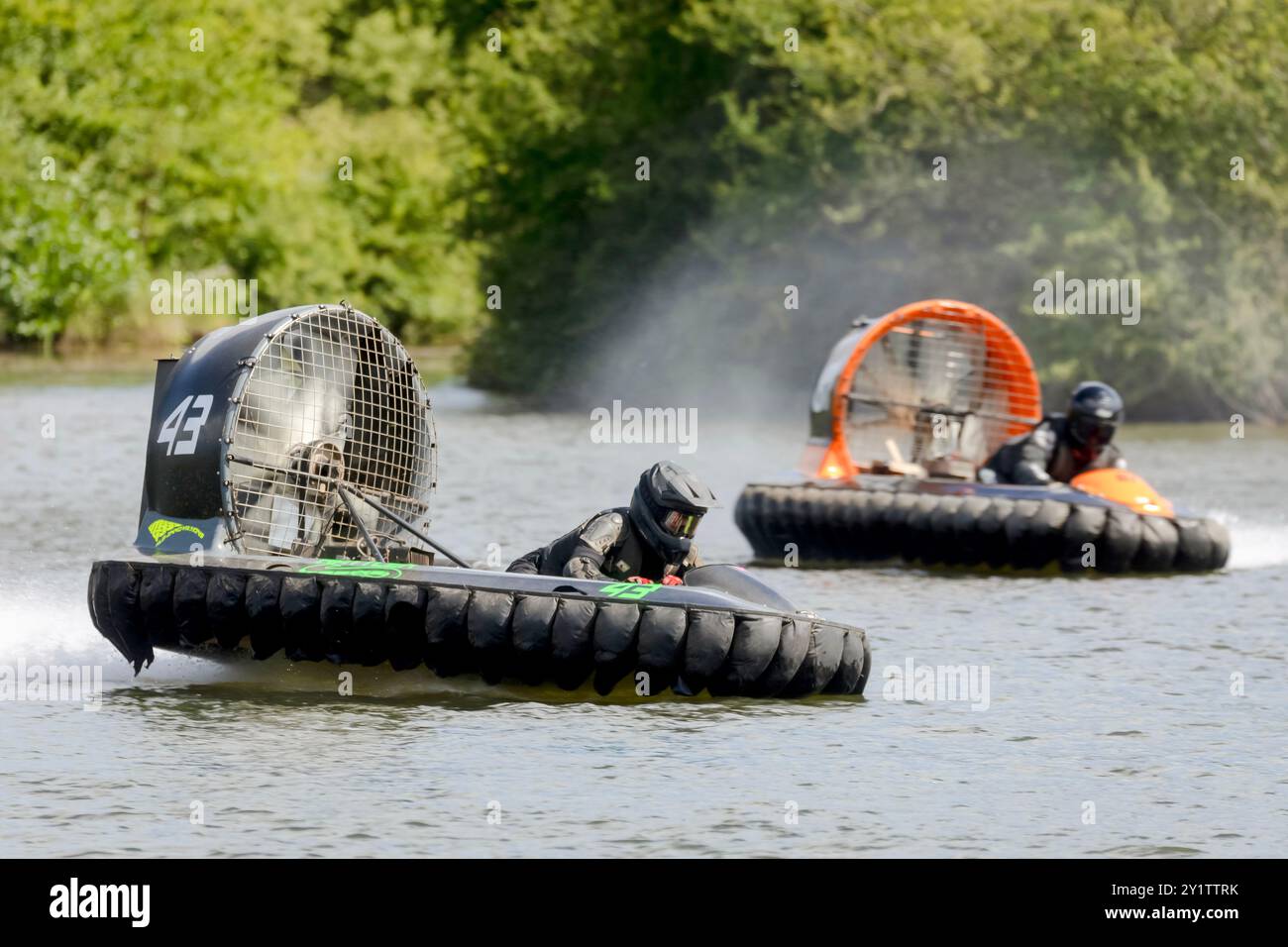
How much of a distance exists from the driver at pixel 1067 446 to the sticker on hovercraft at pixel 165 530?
5.52 metres

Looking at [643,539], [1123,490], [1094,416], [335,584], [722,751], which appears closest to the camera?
[722,751]

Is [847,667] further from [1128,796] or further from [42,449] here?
[42,449]

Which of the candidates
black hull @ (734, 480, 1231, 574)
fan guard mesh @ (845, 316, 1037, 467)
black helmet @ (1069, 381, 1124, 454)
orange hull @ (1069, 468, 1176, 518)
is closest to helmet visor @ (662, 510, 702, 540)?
black hull @ (734, 480, 1231, 574)

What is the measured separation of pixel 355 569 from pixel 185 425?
0.86 meters

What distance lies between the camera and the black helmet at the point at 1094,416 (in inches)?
498

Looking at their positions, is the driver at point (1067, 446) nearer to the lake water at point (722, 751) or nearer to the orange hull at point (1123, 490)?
the orange hull at point (1123, 490)

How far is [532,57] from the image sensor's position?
3023 cm

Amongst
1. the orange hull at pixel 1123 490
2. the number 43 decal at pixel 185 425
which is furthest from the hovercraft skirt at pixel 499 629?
the orange hull at pixel 1123 490

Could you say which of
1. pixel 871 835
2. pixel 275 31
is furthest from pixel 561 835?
pixel 275 31

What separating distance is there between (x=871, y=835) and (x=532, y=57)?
81.7 feet

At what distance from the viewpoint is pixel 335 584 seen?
8156 millimetres

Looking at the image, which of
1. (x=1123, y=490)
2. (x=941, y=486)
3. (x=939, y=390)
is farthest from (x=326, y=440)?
(x=939, y=390)

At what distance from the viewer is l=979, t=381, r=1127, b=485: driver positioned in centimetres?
1268

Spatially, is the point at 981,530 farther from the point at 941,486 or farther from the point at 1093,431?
the point at 1093,431
